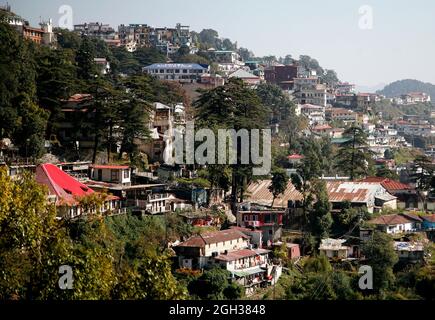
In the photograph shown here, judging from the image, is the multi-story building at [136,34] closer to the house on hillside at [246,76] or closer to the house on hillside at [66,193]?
the house on hillside at [246,76]

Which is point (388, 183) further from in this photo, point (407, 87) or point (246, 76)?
point (407, 87)

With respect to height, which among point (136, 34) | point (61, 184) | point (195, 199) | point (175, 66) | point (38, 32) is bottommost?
point (195, 199)

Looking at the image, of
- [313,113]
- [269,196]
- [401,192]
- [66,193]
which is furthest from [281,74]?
[66,193]

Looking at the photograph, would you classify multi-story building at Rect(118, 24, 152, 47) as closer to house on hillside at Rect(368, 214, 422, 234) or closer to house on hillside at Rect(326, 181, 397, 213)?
house on hillside at Rect(326, 181, 397, 213)

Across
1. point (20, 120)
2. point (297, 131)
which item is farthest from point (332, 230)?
point (297, 131)
